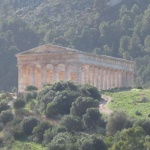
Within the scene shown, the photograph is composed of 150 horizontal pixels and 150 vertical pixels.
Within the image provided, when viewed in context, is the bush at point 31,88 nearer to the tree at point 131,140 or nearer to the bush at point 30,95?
the bush at point 30,95

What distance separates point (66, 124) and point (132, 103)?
17.3 meters

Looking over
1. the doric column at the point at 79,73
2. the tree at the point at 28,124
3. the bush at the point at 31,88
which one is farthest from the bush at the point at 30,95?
the tree at the point at 28,124

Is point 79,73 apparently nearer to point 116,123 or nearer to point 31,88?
point 31,88

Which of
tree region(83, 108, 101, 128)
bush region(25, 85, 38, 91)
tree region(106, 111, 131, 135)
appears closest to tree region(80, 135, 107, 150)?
tree region(106, 111, 131, 135)

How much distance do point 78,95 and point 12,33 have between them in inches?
3708

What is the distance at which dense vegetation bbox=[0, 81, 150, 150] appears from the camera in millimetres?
84300

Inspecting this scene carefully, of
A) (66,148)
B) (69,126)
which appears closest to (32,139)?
(69,126)

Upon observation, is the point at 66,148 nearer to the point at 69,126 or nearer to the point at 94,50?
the point at 69,126

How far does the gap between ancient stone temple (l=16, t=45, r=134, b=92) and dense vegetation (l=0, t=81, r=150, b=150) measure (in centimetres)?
1443

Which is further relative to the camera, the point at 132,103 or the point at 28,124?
the point at 132,103

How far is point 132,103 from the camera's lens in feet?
360

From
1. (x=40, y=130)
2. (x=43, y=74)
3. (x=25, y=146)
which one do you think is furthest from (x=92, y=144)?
(x=43, y=74)

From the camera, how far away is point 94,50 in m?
192

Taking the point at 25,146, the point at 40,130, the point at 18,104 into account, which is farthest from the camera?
the point at 18,104
